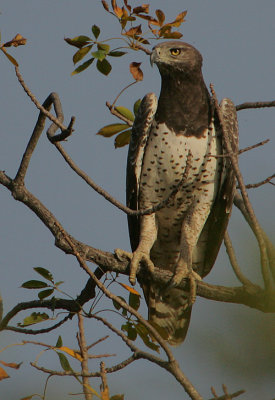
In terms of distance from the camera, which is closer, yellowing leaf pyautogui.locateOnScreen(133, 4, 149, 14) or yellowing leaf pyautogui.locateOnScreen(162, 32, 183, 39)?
yellowing leaf pyautogui.locateOnScreen(133, 4, 149, 14)

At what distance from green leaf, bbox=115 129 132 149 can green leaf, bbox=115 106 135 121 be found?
0.12 meters

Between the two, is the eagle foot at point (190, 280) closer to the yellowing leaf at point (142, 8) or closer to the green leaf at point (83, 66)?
the green leaf at point (83, 66)

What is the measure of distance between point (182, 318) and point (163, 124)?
72.8 inches

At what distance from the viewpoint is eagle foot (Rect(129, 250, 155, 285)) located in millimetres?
4788

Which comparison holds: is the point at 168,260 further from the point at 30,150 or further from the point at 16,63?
the point at 16,63

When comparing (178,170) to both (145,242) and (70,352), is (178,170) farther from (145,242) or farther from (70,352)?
(70,352)

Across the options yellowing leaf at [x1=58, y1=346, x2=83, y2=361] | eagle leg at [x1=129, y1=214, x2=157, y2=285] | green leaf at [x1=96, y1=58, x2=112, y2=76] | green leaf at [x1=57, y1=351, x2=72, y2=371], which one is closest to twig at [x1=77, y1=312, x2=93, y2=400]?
yellowing leaf at [x1=58, y1=346, x2=83, y2=361]

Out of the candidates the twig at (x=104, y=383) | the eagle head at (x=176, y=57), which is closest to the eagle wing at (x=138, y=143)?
the eagle head at (x=176, y=57)

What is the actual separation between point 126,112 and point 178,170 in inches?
27.2

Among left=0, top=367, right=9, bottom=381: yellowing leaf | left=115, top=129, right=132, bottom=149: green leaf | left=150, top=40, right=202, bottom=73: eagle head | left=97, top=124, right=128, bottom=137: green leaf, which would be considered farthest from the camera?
left=150, top=40, right=202, bottom=73: eagle head

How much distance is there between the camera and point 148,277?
511 cm

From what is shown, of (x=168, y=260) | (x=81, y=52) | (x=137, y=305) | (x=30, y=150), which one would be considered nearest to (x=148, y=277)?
(x=137, y=305)

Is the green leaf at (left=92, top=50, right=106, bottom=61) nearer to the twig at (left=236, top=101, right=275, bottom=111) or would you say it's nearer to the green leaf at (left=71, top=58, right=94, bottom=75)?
A: the green leaf at (left=71, top=58, right=94, bottom=75)

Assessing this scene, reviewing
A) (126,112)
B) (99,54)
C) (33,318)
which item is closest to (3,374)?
(33,318)
